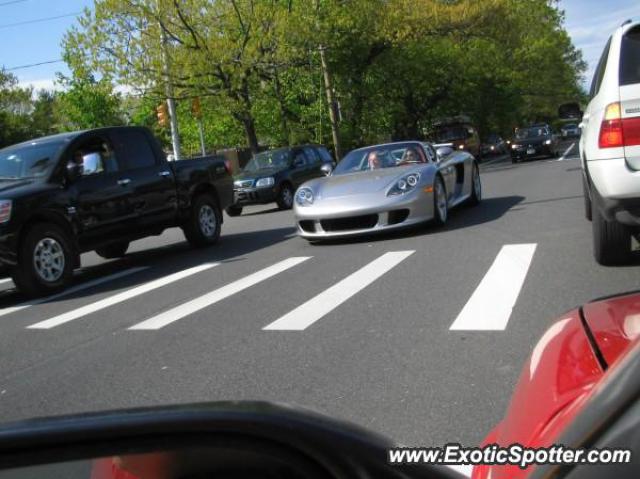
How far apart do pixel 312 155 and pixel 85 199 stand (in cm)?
1098

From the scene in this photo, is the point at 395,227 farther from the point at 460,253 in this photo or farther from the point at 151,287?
the point at 151,287

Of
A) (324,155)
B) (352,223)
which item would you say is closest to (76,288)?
(352,223)

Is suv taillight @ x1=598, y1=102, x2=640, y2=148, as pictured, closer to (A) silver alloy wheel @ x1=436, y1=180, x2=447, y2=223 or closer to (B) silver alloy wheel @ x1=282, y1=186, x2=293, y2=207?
(A) silver alloy wheel @ x1=436, y1=180, x2=447, y2=223

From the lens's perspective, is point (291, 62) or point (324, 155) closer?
point (324, 155)

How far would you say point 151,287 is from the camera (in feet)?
27.7

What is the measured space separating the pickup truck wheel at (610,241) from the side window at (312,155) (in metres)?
13.3

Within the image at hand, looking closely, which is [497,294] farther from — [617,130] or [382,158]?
[382,158]

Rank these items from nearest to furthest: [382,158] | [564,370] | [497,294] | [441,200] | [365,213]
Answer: [564,370] → [497,294] → [365,213] → [441,200] → [382,158]

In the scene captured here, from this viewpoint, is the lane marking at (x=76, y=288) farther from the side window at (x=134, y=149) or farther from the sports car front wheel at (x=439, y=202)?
the sports car front wheel at (x=439, y=202)

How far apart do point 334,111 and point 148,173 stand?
64.3 feet

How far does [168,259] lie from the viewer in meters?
11.0

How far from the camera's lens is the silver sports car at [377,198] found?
966 cm

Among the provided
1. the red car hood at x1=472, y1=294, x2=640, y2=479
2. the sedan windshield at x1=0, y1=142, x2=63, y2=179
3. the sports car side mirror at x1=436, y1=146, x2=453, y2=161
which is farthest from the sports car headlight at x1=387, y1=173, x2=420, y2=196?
the red car hood at x1=472, y1=294, x2=640, y2=479

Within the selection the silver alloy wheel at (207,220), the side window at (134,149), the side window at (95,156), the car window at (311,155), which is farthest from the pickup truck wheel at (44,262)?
the car window at (311,155)
